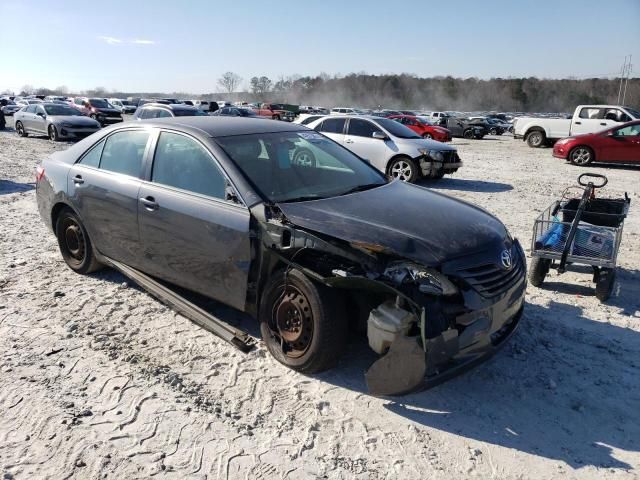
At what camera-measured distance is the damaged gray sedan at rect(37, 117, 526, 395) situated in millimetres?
3059

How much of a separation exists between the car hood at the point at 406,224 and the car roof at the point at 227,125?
106 centimetres

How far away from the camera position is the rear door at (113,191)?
4.45 m

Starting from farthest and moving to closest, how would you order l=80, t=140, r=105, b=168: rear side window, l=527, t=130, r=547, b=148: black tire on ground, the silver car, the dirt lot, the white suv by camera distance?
l=527, t=130, r=547, b=148: black tire on ground < the silver car < the white suv < l=80, t=140, r=105, b=168: rear side window < the dirt lot

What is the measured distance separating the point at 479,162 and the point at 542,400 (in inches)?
598

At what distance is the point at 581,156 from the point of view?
16344 millimetres

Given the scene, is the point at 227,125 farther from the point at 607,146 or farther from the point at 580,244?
the point at 607,146

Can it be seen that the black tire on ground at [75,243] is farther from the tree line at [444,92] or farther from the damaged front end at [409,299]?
the tree line at [444,92]

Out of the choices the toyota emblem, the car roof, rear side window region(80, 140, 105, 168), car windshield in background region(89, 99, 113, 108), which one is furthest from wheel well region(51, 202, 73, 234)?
car windshield in background region(89, 99, 113, 108)

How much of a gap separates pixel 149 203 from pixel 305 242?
1625mm

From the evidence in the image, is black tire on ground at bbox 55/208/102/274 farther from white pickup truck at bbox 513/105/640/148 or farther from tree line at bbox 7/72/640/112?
tree line at bbox 7/72/640/112

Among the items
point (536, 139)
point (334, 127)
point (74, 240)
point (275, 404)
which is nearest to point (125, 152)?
point (74, 240)

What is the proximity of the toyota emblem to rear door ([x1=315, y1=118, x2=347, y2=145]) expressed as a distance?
9373mm

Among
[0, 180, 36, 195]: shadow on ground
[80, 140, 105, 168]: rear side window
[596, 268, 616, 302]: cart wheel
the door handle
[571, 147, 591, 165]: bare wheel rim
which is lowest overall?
[0, 180, 36, 195]: shadow on ground

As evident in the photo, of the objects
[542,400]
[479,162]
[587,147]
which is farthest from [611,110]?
[542,400]
